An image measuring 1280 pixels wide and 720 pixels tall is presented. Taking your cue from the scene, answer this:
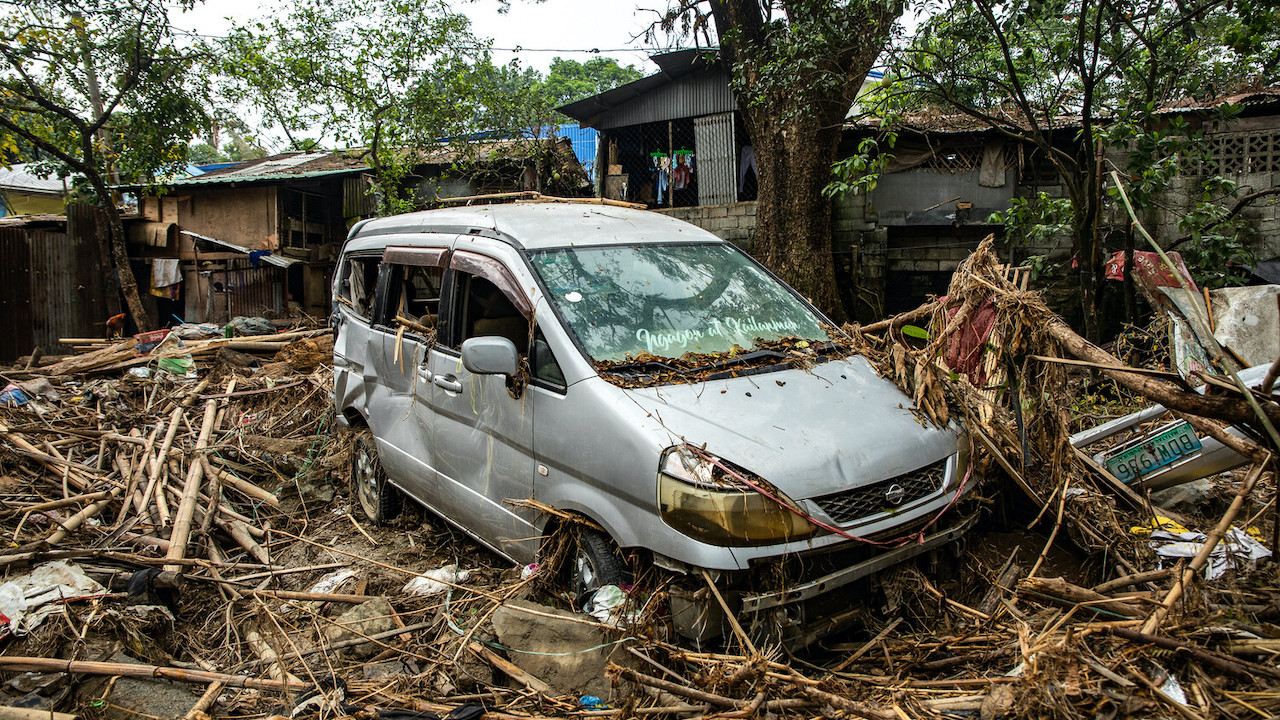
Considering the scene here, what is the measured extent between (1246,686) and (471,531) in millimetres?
3261

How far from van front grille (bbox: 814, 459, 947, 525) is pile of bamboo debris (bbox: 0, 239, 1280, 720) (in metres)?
0.31

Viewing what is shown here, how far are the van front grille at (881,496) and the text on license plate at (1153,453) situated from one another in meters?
1.47

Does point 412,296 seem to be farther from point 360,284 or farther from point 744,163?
point 744,163

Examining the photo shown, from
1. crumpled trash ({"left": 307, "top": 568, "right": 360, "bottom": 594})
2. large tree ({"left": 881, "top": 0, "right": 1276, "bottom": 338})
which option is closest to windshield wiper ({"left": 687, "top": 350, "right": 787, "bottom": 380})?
crumpled trash ({"left": 307, "top": 568, "right": 360, "bottom": 594})

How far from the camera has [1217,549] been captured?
3.18 m

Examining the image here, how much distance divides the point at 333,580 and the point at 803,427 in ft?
9.66

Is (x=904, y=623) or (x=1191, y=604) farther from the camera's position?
(x=904, y=623)

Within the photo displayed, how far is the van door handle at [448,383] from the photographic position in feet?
12.8

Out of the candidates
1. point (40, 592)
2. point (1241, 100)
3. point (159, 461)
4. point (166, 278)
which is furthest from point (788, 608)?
point (166, 278)

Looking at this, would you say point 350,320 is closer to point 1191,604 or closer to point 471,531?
point 471,531

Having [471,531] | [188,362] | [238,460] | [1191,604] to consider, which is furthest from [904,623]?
[188,362]

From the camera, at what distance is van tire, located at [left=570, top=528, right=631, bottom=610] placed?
9.95ft

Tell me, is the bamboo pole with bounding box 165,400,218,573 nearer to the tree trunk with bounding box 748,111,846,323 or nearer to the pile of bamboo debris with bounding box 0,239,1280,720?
the pile of bamboo debris with bounding box 0,239,1280,720

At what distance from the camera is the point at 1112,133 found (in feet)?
21.7
